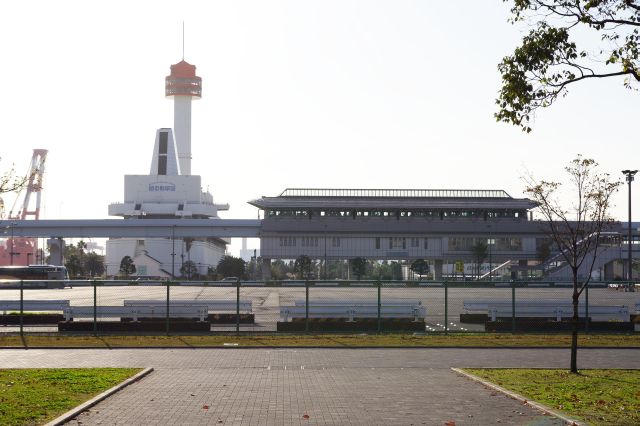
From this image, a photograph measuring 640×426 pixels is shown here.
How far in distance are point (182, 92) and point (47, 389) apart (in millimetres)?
181858

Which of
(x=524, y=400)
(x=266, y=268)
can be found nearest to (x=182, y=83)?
(x=266, y=268)

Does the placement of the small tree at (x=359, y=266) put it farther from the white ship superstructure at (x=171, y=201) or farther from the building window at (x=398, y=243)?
the white ship superstructure at (x=171, y=201)

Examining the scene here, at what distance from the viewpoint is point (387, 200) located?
12406 centimetres

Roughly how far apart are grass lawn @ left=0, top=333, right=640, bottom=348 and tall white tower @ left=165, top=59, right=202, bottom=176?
531ft

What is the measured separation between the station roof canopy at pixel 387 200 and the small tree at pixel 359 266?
9331mm

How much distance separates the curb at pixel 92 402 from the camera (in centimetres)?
Answer: 1271

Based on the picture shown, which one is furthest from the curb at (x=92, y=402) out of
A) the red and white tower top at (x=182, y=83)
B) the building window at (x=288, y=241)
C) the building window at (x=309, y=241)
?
the red and white tower top at (x=182, y=83)

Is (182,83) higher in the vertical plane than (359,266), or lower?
higher

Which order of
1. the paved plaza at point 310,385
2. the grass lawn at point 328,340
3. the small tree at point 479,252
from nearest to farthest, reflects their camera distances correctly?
the paved plaza at point 310,385 < the grass lawn at point 328,340 < the small tree at point 479,252

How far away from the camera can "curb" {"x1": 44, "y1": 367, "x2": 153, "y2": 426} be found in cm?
1271

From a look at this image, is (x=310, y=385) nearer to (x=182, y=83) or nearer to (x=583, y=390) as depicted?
(x=583, y=390)

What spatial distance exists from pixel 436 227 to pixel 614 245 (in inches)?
1121

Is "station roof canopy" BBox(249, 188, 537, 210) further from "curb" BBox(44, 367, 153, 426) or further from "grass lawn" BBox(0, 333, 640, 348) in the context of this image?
"curb" BBox(44, 367, 153, 426)

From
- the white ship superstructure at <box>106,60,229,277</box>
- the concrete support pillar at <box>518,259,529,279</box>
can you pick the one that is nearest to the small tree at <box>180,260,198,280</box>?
the white ship superstructure at <box>106,60,229,277</box>
